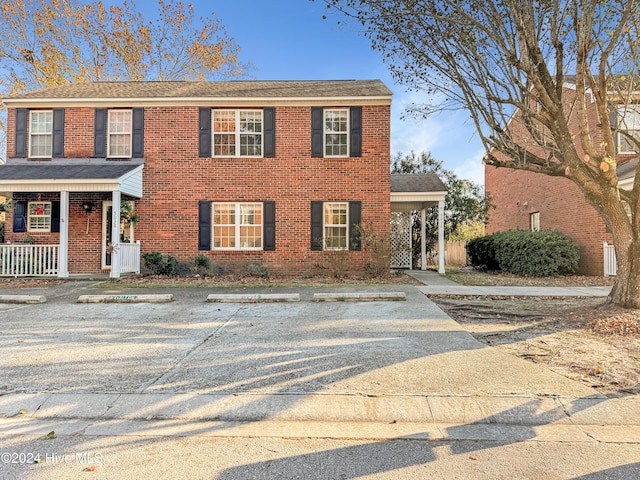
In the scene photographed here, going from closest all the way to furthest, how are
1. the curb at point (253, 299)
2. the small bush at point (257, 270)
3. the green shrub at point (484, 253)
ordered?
the curb at point (253, 299) → the small bush at point (257, 270) → the green shrub at point (484, 253)

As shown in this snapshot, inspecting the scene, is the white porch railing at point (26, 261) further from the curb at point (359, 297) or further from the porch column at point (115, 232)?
the curb at point (359, 297)

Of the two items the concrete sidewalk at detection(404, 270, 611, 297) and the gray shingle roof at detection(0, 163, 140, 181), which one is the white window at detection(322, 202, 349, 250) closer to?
the concrete sidewalk at detection(404, 270, 611, 297)

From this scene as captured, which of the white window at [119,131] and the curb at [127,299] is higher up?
the white window at [119,131]

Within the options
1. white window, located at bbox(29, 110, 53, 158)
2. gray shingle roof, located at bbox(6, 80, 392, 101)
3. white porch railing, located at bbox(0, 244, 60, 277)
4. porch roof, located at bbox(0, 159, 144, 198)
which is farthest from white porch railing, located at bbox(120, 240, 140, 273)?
gray shingle roof, located at bbox(6, 80, 392, 101)

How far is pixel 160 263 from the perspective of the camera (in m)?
12.5

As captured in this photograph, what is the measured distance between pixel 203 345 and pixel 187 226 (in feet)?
27.6

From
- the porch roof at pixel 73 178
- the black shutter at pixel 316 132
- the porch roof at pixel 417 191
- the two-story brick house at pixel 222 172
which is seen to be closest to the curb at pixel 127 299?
the porch roof at pixel 73 178

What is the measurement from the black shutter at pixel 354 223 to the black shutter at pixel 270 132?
316 centimetres

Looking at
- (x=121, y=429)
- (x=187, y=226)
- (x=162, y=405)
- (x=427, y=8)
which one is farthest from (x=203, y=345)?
(x=187, y=226)

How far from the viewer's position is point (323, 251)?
42.2 ft

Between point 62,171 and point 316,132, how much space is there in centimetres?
799

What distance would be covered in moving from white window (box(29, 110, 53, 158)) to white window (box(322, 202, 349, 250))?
9.60 m

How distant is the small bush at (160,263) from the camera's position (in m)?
12.4

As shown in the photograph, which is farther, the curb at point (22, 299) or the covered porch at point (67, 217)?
the covered porch at point (67, 217)
